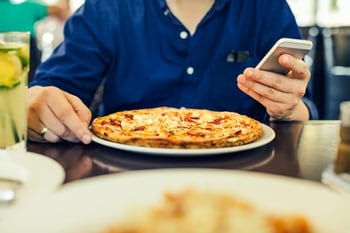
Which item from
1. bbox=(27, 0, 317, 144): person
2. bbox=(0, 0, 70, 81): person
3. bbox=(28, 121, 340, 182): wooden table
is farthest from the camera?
bbox=(0, 0, 70, 81): person

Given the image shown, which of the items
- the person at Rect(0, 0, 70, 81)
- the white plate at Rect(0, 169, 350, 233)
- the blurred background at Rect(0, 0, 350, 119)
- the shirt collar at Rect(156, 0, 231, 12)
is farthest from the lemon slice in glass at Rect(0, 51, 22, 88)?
the blurred background at Rect(0, 0, 350, 119)

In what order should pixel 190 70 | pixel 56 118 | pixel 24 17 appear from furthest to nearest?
pixel 24 17, pixel 190 70, pixel 56 118

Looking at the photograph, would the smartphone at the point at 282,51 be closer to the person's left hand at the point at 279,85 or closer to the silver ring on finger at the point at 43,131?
the person's left hand at the point at 279,85

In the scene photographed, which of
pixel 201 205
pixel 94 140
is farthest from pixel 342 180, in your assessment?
pixel 94 140

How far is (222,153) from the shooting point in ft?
2.90

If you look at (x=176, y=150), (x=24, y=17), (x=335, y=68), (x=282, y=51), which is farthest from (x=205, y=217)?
(x=335, y=68)

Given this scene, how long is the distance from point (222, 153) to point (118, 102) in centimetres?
66

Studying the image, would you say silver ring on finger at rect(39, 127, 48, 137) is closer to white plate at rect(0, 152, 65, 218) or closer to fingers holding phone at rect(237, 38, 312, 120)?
white plate at rect(0, 152, 65, 218)

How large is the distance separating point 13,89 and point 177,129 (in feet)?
1.03

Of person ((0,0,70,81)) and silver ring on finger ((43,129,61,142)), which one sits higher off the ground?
silver ring on finger ((43,129,61,142))

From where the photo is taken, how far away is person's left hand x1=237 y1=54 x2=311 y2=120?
3.56 feet

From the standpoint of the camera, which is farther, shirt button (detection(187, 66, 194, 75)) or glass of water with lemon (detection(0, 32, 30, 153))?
shirt button (detection(187, 66, 194, 75))

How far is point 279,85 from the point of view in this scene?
44.1 inches

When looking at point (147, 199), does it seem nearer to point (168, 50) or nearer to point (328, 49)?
point (168, 50)
